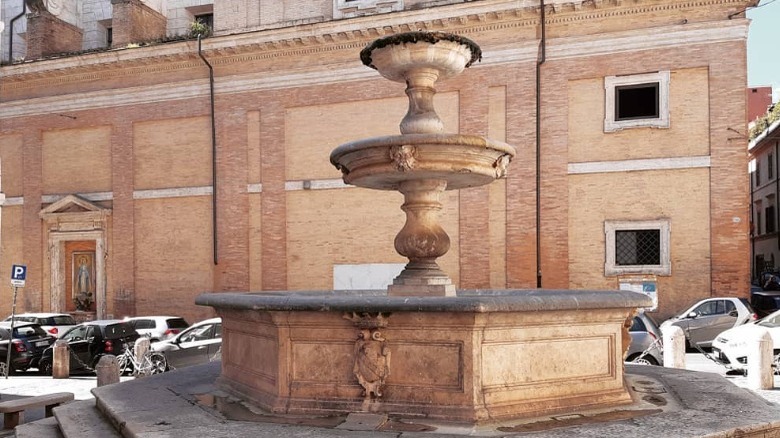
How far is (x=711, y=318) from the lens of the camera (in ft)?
50.9

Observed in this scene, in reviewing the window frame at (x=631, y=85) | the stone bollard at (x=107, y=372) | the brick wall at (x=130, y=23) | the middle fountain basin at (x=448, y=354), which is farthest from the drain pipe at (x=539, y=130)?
the brick wall at (x=130, y=23)

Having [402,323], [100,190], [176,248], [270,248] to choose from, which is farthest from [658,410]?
[100,190]

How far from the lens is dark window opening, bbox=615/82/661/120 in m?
17.4

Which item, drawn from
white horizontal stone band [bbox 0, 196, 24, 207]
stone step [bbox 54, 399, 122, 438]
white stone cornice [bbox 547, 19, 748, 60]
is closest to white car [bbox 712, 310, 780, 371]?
white stone cornice [bbox 547, 19, 748, 60]

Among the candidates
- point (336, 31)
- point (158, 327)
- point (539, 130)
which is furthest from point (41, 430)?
point (336, 31)

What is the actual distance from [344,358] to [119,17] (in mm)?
20319

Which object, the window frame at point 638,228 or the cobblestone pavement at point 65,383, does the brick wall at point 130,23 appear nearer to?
the cobblestone pavement at point 65,383

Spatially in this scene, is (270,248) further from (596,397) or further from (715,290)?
(596,397)

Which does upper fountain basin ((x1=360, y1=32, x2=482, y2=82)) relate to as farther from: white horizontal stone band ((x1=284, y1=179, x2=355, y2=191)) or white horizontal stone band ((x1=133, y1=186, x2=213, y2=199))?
white horizontal stone band ((x1=133, y1=186, x2=213, y2=199))

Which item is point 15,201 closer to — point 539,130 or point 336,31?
point 336,31

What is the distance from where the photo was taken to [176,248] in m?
21.2

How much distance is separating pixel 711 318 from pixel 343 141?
9.95 meters

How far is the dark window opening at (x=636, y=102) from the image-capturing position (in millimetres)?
17375

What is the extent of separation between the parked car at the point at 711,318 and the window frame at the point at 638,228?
1.40m
